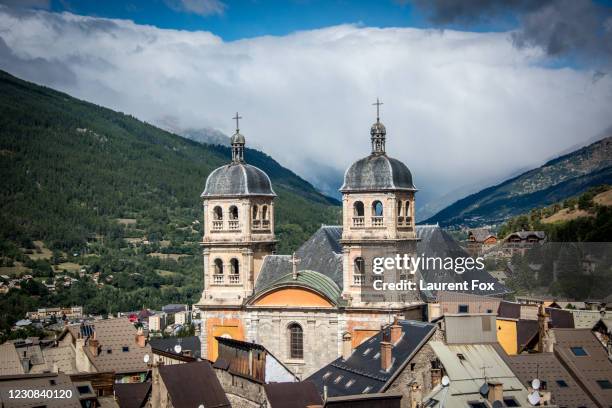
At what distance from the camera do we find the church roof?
57.8m

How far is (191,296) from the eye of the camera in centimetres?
16550

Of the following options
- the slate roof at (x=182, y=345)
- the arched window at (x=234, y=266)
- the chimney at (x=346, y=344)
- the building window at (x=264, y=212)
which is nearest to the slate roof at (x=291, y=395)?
the chimney at (x=346, y=344)

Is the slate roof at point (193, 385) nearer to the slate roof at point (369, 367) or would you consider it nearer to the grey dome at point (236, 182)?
the slate roof at point (369, 367)

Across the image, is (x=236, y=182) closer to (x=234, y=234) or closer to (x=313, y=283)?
(x=234, y=234)

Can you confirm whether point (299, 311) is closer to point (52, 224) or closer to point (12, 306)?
point (12, 306)

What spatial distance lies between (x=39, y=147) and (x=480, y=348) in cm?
16532

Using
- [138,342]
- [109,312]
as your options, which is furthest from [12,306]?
[138,342]

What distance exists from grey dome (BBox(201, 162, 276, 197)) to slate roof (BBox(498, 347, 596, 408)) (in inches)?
862

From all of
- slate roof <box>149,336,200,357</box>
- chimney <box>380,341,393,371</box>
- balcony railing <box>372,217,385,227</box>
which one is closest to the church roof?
balcony railing <box>372,217,385,227</box>

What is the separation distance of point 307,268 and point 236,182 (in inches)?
280

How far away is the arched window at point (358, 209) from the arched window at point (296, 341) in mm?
7560

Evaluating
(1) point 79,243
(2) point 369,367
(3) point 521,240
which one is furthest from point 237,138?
(1) point 79,243

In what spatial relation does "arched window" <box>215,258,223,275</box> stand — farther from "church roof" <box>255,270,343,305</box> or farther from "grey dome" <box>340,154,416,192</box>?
"grey dome" <box>340,154,416,192</box>

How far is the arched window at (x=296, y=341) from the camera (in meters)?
58.9
